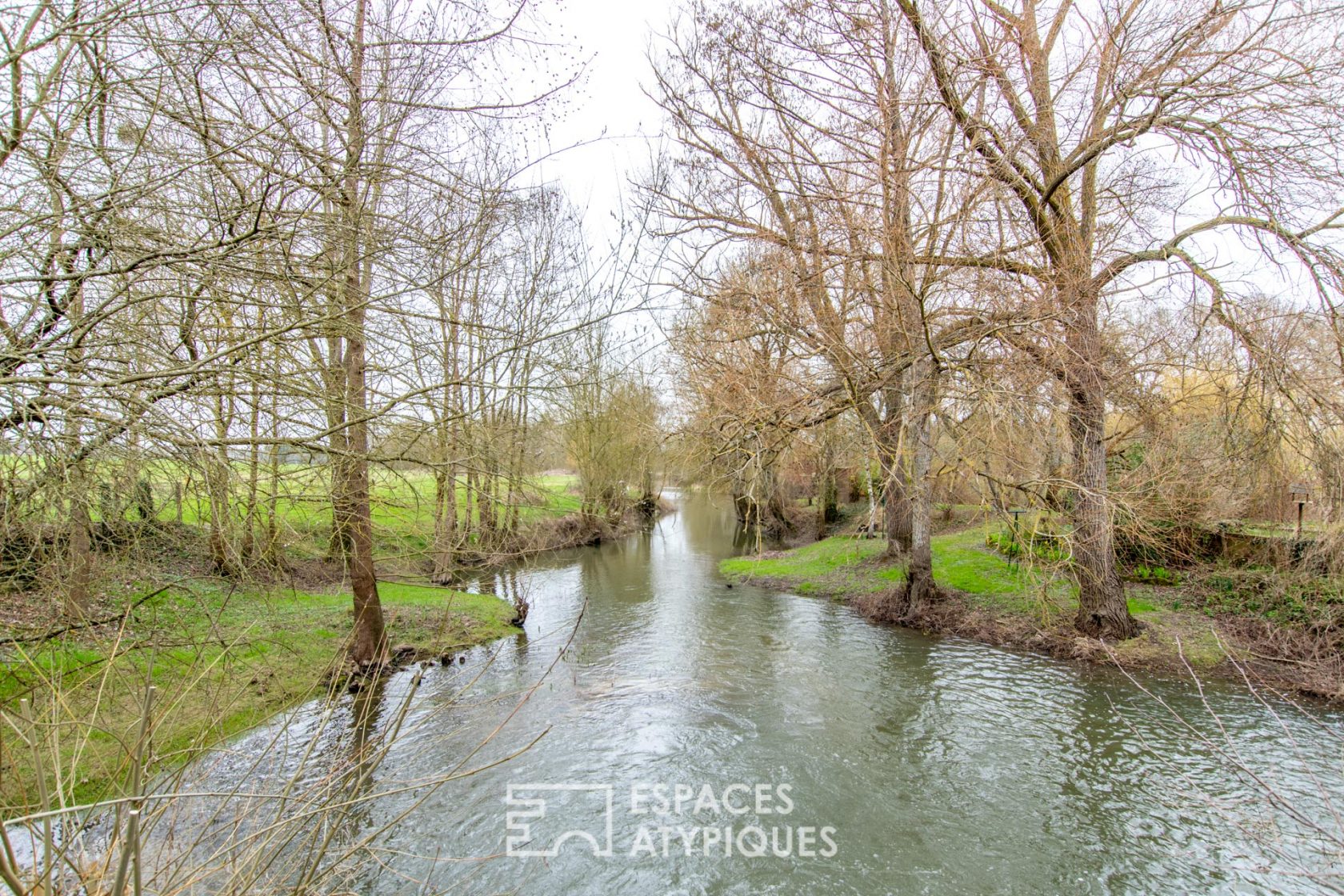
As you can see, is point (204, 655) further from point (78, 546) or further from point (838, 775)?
A: point (838, 775)

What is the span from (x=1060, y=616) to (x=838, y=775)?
5947 millimetres

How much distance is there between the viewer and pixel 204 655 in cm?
726

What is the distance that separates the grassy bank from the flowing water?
630 millimetres

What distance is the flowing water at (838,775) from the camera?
16.4 ft

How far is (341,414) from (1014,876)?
610 centimetres

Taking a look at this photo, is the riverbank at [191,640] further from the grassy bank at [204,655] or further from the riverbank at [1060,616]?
the riverbank at [1060,616]

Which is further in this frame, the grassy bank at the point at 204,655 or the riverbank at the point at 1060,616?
the riverbank at the point at 1060,616

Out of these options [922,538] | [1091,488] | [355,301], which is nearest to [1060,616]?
[922,538]

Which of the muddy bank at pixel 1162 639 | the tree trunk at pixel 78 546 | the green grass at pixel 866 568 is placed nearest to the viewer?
the tree trunk at pixel 78 546

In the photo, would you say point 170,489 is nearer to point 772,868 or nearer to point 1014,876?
point 772,868

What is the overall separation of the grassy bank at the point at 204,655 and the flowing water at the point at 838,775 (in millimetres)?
630

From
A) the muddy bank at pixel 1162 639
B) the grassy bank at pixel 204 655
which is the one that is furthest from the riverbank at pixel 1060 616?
the grassy bank at pixel 204 655

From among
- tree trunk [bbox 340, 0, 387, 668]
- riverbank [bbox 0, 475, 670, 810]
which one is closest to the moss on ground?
riverbank [bbox 0, 475, 670, 810]

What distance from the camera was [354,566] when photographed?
28.7ft
